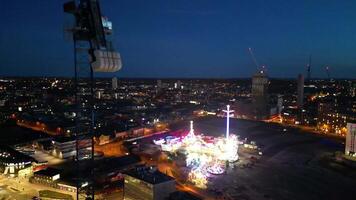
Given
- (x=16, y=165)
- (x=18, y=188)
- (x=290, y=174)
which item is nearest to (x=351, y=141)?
(x=290, y=174)

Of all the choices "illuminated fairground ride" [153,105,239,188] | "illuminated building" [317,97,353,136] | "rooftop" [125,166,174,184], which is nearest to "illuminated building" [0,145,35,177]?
"rooftop" [125,166,174,184]

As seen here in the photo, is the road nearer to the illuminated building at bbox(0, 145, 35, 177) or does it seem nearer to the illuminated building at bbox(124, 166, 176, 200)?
the illuminated building at bbox(0, 145, 35, 177)

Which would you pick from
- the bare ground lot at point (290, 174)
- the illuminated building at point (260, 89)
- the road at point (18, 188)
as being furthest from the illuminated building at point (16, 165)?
the illuminated building at point (260, 89)

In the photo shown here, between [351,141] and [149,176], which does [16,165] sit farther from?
[351,141]

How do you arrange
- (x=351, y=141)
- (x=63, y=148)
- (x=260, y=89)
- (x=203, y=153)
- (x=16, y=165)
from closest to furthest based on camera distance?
(x=16, y=165), (x=63, y=148), (x=351, y=141), (x=203, y=153), (x=260, y=89)

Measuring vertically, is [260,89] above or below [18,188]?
above

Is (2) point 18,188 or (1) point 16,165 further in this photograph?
(1) point 16,165

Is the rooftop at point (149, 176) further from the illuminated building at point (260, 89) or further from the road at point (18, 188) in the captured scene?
the illuminated building at point (260, 89)

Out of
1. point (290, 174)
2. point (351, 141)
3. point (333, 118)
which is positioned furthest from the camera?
point (333, 118)
